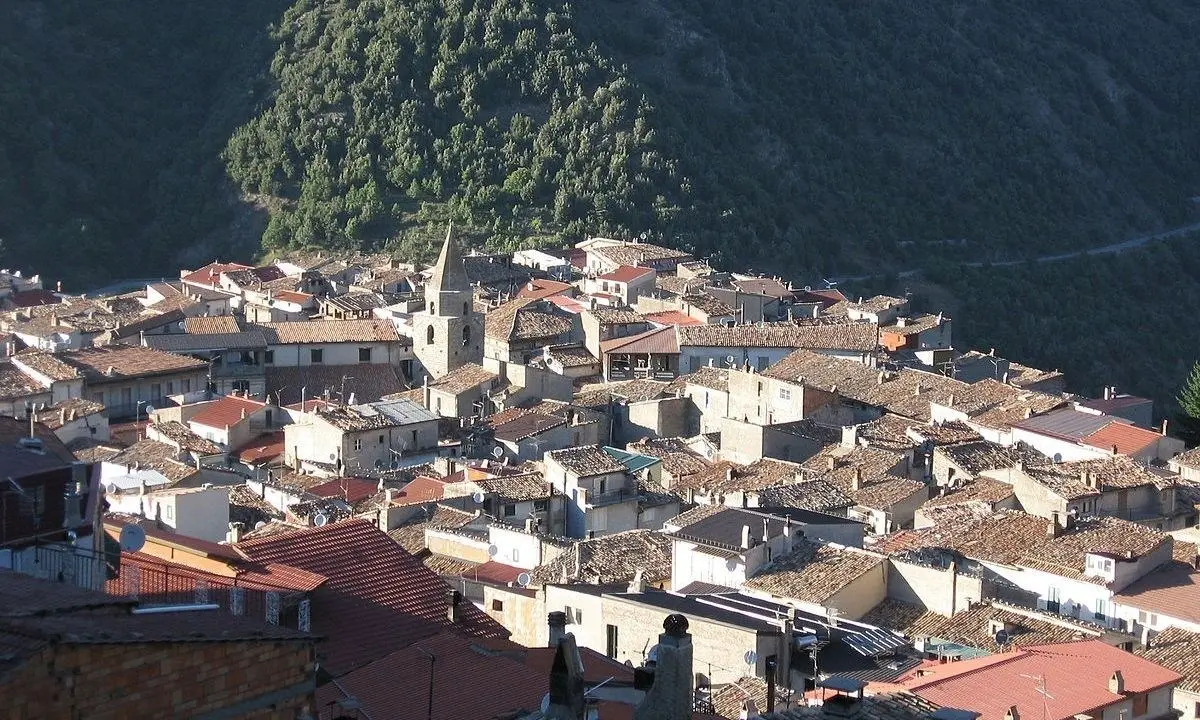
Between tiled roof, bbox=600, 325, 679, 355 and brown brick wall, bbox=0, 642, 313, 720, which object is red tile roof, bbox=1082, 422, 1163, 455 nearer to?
tiled roof, bbox=600, 325, 679, 355

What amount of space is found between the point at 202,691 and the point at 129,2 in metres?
89.4

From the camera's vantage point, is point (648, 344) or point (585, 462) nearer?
point (585, 462)

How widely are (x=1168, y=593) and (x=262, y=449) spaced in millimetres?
19780

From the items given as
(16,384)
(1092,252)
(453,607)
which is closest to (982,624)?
(453,607)

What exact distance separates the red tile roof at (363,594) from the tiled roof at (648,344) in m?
29.9

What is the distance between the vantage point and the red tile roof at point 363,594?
15477 millimetres

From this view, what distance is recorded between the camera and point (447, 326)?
160ft

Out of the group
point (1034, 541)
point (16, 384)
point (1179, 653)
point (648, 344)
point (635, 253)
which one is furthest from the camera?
point (635, 253)

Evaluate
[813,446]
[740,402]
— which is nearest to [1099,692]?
[813,446]

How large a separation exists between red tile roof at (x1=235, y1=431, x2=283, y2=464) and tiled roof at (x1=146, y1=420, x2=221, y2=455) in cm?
56

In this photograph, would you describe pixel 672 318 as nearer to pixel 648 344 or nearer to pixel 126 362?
pixel 648 344

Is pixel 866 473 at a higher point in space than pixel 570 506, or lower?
higher

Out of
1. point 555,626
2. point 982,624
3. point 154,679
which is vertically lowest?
point 982,624

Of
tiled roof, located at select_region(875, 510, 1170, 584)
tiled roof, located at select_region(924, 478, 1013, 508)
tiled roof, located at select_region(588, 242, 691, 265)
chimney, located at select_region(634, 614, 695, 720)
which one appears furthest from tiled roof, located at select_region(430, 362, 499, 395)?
chimney, located at select_region(634, 614, 695, 720)
